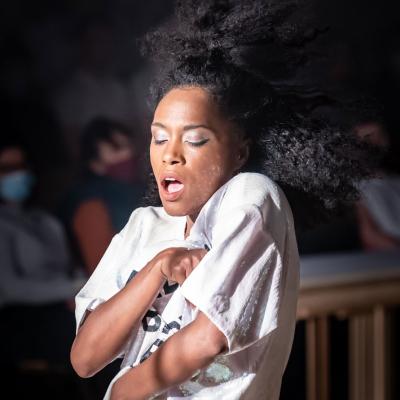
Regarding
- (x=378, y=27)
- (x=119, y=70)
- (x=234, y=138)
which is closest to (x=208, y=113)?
(x=234, y=138)

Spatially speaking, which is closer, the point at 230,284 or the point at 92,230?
the point at 230,284

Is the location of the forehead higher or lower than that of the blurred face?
higher

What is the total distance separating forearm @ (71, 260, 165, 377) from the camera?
830 mm

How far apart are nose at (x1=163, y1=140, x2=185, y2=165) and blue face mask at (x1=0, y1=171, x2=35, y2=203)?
0.64 metres

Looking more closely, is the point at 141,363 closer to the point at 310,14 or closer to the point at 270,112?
the point at 270,112

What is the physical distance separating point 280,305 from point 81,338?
248 mm

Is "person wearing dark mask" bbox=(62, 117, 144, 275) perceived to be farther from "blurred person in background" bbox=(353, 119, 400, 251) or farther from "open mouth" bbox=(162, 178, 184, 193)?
"blurred person in background" bbox=(353, 119, 400, 251)

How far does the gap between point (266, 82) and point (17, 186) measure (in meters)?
0.70

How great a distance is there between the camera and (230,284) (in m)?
0.79

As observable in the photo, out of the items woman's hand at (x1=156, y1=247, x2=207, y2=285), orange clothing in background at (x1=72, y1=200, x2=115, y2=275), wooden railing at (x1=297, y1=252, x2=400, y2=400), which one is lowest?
wooden railing at (x1=297, y1=252, x2=400, y2=400)

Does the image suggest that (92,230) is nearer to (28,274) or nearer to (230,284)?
(28,274)

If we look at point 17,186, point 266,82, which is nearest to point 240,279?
point 266,82

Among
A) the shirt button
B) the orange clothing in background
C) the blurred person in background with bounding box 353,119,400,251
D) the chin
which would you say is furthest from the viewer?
the blurred person in background with bounding box 353,119,400,251

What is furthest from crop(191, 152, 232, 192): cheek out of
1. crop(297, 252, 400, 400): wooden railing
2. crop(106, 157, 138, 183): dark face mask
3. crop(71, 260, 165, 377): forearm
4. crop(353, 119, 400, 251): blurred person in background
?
crop(297, 252, 400, 400): wooden railing
